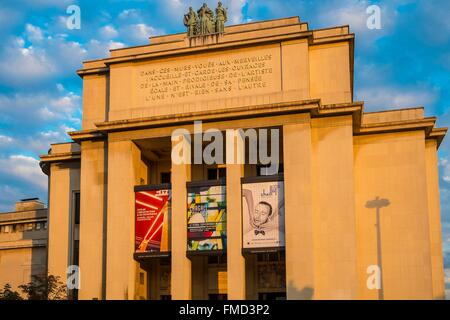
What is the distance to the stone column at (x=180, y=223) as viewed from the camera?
3975cm

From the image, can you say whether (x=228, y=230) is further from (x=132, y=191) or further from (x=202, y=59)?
(x=202, y=59)

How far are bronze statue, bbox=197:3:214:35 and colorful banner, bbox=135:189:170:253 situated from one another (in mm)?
10486

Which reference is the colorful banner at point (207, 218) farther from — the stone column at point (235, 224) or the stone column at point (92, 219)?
the stone column at point (92, 219)

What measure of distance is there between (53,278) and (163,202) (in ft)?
26.0

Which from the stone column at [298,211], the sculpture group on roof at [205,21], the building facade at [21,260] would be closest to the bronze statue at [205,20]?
the sculpture group on roof at [205,21]

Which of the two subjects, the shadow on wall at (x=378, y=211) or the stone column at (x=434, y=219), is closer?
the shadow on wall at (x=378, y=211)

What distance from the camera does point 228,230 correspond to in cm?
3938

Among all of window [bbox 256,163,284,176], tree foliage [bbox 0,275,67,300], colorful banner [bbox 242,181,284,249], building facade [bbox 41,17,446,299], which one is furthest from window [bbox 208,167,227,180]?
tree foliage [bbox 0,275,67,300]

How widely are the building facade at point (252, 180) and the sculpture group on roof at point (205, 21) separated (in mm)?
584

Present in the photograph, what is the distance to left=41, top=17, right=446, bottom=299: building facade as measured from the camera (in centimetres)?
3894

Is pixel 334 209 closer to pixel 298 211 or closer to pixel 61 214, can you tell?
pixel 298 211
